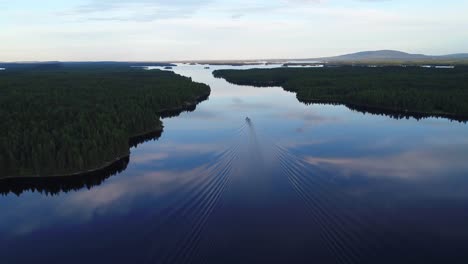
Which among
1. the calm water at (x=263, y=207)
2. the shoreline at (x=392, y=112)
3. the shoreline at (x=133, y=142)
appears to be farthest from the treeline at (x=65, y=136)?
the shoreline at (x=392, y=112)

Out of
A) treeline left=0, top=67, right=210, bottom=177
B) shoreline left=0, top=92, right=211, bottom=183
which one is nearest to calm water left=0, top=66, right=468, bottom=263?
shoreline left=0, top=92, right=211, bottom=183

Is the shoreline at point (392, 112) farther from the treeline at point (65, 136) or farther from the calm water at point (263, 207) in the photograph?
the treeline at point (65, 136)

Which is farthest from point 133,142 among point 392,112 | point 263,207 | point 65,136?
point 392,112

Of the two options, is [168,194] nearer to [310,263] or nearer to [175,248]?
[175,248]

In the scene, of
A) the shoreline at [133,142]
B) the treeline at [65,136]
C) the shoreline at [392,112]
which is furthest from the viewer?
the shoreline at [392,112]

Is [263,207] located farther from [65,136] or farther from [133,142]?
[133,142]

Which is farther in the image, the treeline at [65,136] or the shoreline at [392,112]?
the shoreline at [392,112]

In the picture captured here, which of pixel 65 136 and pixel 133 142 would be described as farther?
pixel 133 142

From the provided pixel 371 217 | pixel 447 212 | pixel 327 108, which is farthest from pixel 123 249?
pixel 327 108

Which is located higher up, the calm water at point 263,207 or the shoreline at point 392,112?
the shoreline at point 392,112

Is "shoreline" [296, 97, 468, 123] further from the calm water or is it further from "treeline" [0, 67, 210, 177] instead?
"treeline" [0, 67, 210, 177]
